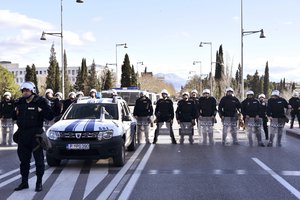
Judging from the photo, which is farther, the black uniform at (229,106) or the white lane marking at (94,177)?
the black uniform at (229,106)

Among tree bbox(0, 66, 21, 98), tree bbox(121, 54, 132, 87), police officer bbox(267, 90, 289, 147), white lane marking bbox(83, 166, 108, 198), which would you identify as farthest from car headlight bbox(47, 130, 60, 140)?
tree bbox(121, 54, 132, 87)

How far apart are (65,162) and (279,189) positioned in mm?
5420

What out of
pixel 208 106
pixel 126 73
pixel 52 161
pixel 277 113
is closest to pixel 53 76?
pixel 126 73

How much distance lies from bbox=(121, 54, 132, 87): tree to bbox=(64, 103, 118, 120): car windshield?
8147 cm

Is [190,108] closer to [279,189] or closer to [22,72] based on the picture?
[279,189]

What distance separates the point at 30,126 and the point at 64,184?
137cm

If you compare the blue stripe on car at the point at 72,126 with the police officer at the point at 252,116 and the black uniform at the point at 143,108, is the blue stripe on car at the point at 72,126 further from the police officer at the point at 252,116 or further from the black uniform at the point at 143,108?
the police officer at the point at 252,116

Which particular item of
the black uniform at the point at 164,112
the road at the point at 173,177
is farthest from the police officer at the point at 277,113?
the black uniform at the point at 164,112

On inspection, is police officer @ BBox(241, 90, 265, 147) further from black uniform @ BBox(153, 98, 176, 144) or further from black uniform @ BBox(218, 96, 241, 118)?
black uniform @ BBox(153, 98, 176, 144)

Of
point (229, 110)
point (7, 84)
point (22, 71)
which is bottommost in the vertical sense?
point (229, 110)

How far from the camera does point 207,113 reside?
15547 mm

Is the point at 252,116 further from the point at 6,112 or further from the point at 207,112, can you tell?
the point at 6,112

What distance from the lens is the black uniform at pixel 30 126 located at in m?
7.89

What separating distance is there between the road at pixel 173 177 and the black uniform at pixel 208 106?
1.94m
